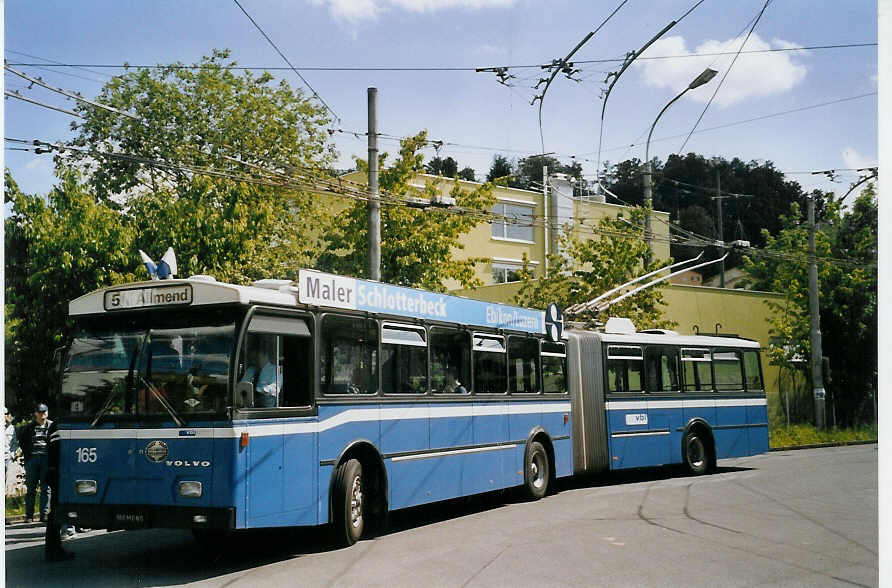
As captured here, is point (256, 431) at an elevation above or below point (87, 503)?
above

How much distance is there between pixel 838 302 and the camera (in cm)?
3725

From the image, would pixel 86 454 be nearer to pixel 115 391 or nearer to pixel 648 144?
pixel 115 391

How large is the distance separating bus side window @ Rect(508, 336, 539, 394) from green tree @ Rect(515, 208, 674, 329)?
14.9 m

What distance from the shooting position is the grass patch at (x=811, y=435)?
99.0 ft

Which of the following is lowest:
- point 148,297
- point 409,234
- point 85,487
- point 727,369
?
point 85,487

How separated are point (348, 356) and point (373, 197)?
785cm

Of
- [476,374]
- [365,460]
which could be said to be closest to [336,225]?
[476,374]

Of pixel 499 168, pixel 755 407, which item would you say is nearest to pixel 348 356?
pixel 755 407

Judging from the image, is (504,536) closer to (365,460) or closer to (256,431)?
(365,460)

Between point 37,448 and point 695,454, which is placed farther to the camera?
point 695,454

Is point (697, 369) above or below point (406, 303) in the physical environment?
below
